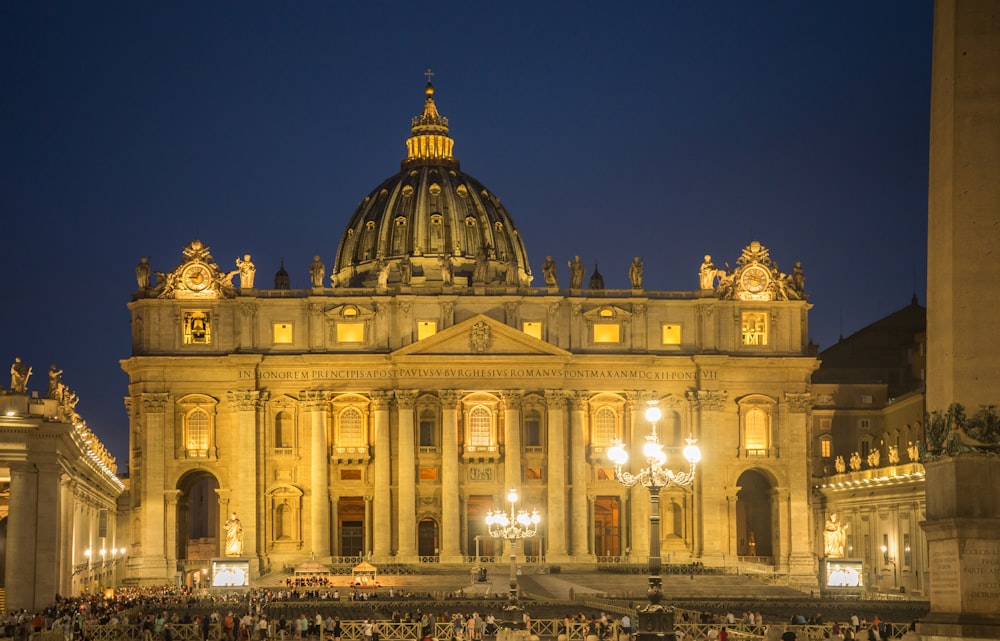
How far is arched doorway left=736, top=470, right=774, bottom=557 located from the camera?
108750 millimetres

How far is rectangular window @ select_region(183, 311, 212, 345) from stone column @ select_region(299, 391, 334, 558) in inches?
275

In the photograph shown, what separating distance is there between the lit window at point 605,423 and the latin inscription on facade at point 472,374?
7.78 ft

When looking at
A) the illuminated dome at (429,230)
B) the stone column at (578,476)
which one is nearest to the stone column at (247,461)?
the stone column at (578,476)

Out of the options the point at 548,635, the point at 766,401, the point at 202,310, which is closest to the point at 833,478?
the point at 766,401

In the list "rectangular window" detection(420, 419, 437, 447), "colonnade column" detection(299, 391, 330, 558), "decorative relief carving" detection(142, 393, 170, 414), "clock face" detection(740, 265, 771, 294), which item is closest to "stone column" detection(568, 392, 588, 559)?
"rectangular window" detection(420, 419, 437, 447)

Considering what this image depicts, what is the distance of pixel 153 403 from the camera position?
101875 mm

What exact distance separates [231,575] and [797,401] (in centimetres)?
4169

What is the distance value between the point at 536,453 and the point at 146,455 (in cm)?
2360

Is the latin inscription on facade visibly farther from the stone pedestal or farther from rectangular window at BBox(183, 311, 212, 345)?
the stone pedestal

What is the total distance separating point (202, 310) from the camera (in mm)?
103750

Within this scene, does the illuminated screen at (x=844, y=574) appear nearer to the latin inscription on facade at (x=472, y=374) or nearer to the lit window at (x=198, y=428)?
the latin inscription on facade at (x=472, y=374)

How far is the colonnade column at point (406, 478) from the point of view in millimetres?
101306

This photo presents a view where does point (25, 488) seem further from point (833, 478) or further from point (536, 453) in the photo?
point (833, 478)

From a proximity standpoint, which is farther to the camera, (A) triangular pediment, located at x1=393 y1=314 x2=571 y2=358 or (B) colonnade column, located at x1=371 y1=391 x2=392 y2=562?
(B) colonnade column, located at x1=371 y1=391 x2=392 y2=562
